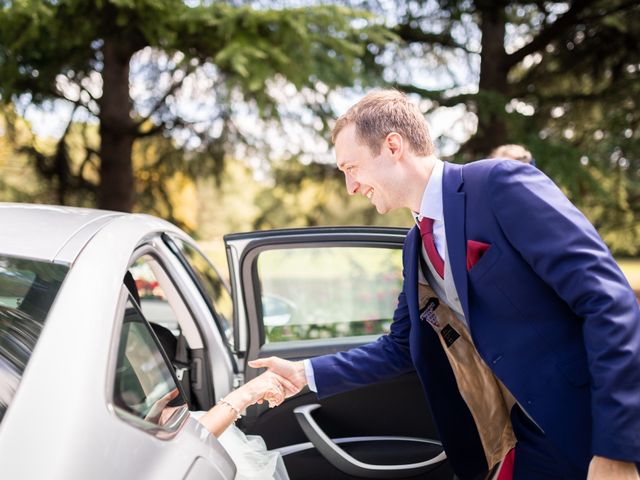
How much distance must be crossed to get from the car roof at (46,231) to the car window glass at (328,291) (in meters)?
1.16

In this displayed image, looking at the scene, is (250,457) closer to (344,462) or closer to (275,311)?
(344,462)

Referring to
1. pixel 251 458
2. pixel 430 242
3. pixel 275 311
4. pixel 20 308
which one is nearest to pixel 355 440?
pixel 251 458

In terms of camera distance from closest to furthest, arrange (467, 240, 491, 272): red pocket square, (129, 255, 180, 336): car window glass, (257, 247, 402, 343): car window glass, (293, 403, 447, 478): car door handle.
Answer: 1. (467, 240, 491, 272): red pocket square
2. (293, 403, 447, 478): car door handle
3. (257, 247, 402, 343): car window glass
4. (129, 255, 180, 336): car window glass

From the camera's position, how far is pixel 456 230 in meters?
1.78

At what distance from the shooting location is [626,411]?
1452mm

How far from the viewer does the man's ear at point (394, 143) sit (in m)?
1.89

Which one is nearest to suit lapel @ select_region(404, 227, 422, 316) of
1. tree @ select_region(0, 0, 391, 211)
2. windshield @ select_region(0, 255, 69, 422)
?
windshield @ select_region(0, 255, 69, 422)

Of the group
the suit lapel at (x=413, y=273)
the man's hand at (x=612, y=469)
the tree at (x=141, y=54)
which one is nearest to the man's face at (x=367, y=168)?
the suit lapel at (x=413, y=273)

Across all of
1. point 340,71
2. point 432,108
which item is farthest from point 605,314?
point 432,108

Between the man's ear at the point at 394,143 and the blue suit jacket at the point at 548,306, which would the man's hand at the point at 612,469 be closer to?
the blue suit jacket at the point at 548,306

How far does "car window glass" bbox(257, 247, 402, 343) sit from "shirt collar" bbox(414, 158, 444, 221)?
1200mm

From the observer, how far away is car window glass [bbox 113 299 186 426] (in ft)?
4.83

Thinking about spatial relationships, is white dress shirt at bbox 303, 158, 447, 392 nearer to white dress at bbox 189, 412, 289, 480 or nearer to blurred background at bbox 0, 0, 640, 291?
white dress at bbox 189, 412, 289, 480

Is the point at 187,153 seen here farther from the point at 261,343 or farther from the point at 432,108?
the point at 261,343
